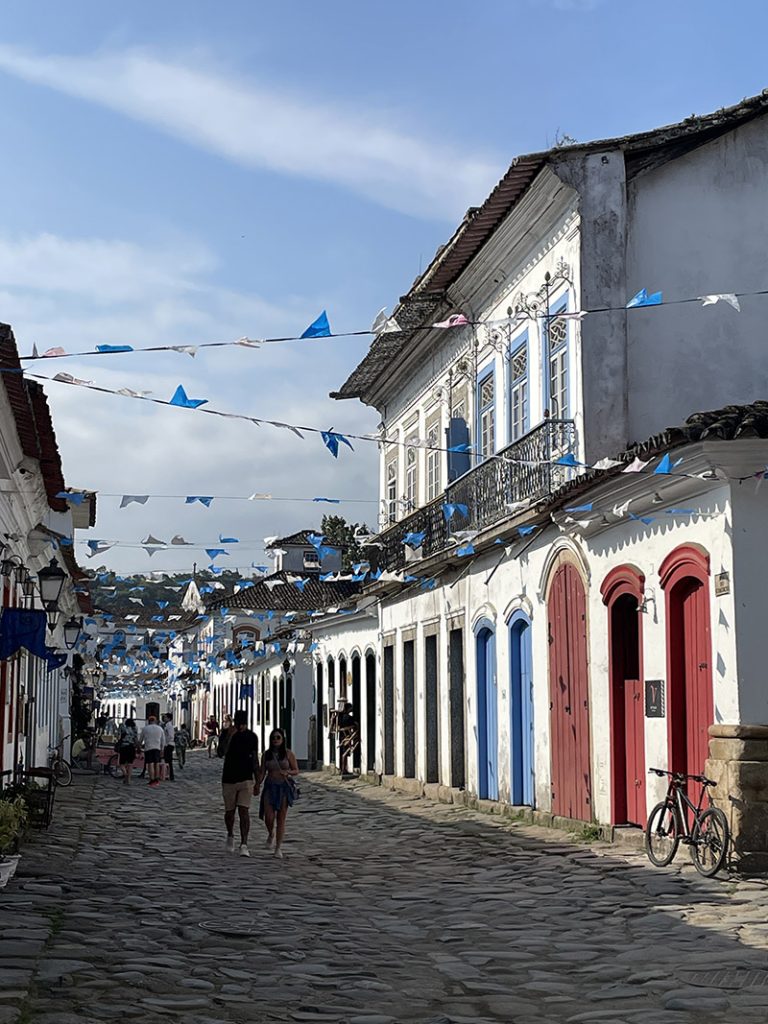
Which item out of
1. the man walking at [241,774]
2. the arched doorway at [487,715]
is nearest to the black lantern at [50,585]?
the man walking at [241,774]

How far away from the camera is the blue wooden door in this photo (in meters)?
20.2

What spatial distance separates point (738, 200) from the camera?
17078mm

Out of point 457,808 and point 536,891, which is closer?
point 536,891

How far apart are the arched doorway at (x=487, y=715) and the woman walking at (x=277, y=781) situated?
5.48 meters

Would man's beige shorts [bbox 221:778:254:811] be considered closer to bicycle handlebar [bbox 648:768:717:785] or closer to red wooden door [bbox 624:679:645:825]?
red wooden door [bbox 624:679:645:825]

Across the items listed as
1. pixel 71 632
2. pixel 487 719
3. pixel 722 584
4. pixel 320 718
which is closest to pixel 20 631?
pixel 722 584

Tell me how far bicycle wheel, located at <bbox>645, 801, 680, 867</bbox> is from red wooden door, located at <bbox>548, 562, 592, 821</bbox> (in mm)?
2719

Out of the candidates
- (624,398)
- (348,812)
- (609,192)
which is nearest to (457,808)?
(348,812)

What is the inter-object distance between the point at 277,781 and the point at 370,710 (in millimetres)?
15139

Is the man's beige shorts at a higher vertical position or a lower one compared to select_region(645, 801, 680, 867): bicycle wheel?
A: higher

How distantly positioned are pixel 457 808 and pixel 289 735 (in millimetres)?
18989

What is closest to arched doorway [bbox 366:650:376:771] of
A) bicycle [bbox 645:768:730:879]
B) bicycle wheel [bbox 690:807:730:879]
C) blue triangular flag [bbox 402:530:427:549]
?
blue triangular flag [bbox 402:530:427:549]

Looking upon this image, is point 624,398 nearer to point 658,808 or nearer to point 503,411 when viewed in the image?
point 503,411

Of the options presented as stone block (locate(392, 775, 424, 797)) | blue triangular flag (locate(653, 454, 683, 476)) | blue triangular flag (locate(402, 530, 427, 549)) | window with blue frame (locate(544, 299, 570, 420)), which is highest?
window with blue frame (locate(544, 299, 570, 420))
